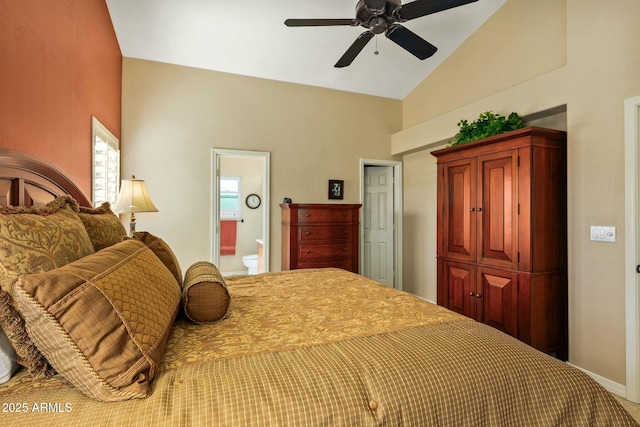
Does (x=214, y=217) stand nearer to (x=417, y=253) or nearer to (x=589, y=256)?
(x=417, y=253)

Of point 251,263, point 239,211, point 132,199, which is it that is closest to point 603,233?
point 132,199

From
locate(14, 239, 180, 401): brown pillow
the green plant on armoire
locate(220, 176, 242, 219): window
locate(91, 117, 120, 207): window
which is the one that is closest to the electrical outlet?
the green plant on armoire

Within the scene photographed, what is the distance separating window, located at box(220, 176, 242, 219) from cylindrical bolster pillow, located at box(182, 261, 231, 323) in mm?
4877

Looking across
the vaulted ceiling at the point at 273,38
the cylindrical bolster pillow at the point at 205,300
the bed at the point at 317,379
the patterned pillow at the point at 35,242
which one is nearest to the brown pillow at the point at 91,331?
the bed at the point at 317,379

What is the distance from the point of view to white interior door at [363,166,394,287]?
4875 millimetres

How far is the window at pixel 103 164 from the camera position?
263 cm

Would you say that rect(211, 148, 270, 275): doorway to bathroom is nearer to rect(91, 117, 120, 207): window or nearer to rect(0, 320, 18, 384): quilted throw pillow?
rect(91, 117, 120, 207): window

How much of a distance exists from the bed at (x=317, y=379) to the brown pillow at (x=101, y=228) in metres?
0.25

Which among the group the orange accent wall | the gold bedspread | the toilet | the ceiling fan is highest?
the ceiling fan

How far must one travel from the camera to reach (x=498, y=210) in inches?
109

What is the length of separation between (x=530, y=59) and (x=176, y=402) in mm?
3735

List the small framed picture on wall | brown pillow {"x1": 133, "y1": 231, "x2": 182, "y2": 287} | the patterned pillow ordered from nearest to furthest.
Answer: the patterned pillow → brown pillow {"x1": 133, "y1": 231, "x2": 182, "y2": 287} → the small framed picture on wall

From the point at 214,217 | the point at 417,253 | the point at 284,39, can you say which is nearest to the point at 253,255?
the point at 214,217

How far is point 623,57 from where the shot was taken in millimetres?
2215
